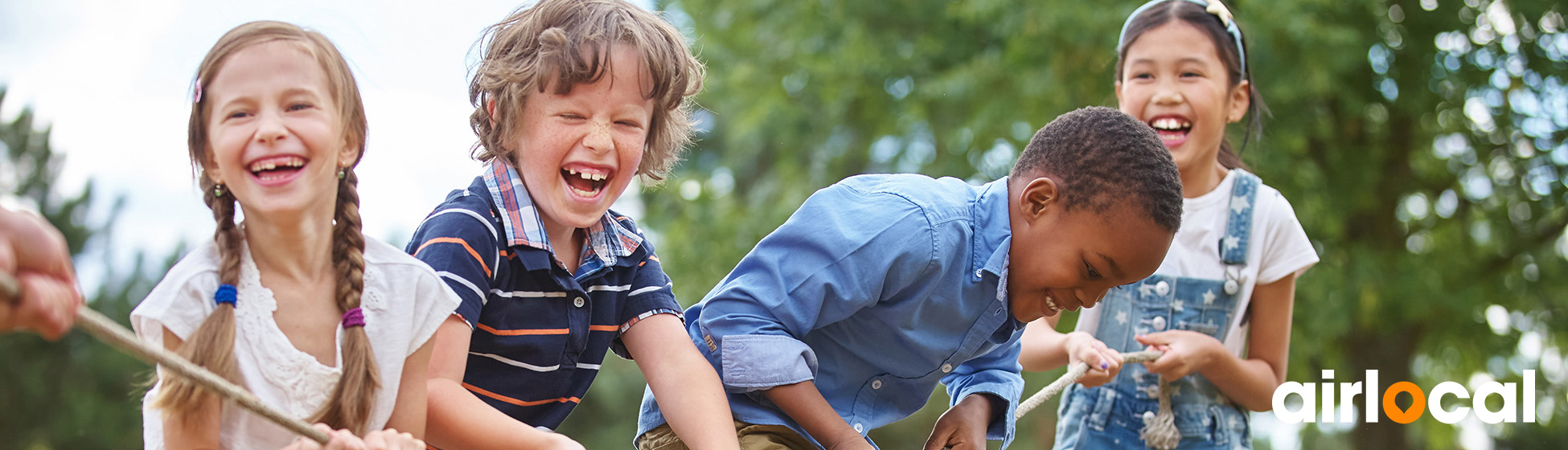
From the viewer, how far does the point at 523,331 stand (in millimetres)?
2447

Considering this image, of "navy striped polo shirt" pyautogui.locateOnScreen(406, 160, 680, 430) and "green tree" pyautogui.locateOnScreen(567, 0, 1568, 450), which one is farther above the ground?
"green tree" pyautogui.locateOnScreen(567, 0, 1568, 450)

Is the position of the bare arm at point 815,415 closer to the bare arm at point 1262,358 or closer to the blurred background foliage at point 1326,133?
the bare arm at point 1262,358

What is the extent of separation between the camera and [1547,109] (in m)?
8.87

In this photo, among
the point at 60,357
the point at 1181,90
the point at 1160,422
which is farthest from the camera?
the point at 60,357

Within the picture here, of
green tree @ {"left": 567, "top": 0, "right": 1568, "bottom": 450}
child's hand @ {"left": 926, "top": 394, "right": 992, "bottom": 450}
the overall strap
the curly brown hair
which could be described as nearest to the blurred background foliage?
green tree @ {"left": 567, "top": 0, "right": 1568, "bottom": 450}

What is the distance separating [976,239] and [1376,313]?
7.18 metres

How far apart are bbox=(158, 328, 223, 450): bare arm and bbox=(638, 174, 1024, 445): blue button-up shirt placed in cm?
93

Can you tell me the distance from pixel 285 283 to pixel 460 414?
371 millimetres

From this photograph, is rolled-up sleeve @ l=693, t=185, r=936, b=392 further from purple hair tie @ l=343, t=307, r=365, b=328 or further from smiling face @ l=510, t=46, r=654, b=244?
Answer: purple hair tie @ l=343, t=307, r=365, b=328

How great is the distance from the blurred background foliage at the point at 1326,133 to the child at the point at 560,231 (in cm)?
541

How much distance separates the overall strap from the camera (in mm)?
3572

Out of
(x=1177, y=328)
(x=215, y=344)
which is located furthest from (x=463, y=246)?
(x=1177, y=328)

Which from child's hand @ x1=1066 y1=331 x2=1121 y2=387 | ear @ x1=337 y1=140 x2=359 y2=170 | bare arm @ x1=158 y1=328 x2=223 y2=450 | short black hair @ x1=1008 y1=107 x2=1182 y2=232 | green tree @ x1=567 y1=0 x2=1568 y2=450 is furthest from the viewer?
green tree @ x1=567 y1=0 x2=1568 y2=450

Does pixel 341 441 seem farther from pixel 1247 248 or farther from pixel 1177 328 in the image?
A: pixel 1247 248
